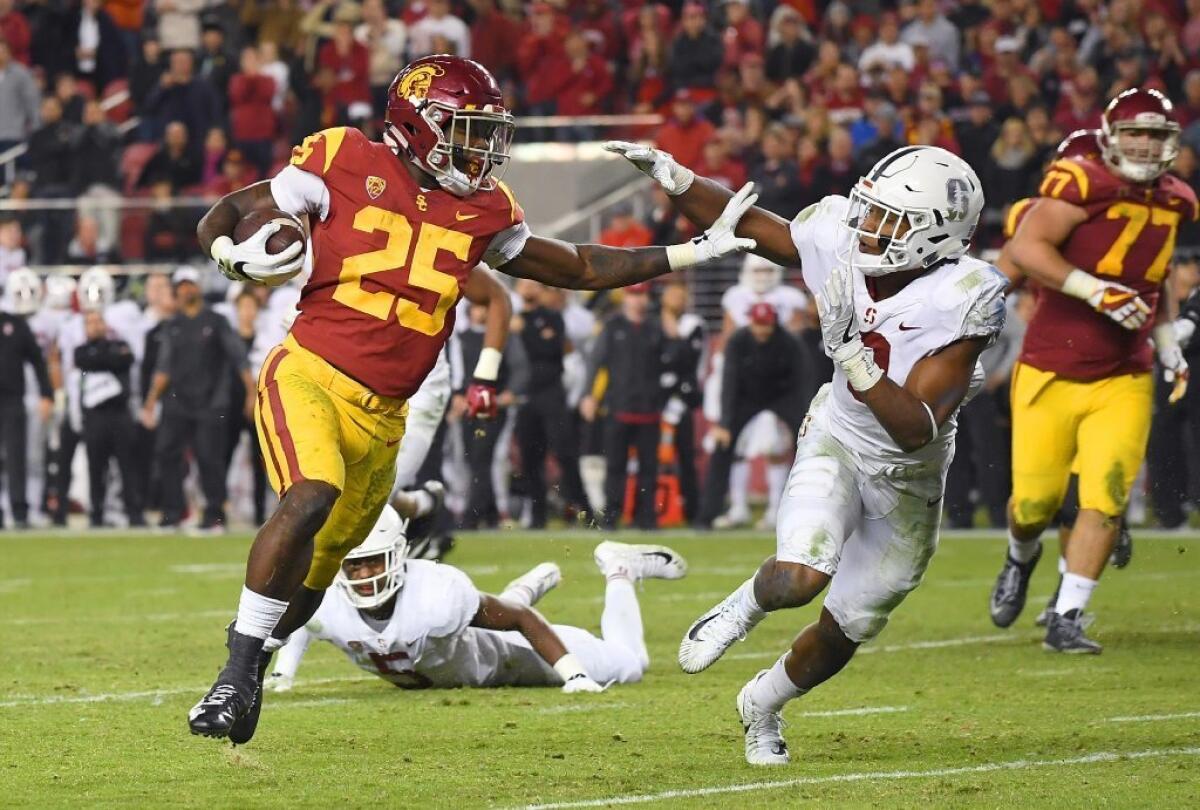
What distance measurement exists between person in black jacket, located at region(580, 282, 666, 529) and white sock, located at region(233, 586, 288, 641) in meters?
8.41

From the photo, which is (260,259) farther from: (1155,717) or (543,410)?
(543,410)

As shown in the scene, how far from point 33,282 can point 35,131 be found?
3610 millimetres

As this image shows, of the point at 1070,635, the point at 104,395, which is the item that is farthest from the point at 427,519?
the point at 104,395

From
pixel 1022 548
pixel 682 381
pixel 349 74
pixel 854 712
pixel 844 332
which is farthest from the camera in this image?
pixel 349 74

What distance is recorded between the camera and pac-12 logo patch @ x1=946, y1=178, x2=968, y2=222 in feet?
17.3

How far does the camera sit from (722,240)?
5.60 metres

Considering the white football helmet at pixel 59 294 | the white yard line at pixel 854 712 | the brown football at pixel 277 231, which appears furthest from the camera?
the white football helmet at pixel 59 294

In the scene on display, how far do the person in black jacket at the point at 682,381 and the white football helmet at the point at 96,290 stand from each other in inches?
149

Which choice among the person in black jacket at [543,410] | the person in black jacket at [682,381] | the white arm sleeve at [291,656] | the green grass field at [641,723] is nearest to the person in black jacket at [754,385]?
the person in black jacket at [682,381]

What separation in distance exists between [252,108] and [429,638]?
11577 mm

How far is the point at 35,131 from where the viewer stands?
57.6 feet

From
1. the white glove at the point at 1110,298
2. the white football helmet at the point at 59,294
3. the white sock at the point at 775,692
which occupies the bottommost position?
the white football helmet at the point at 59,294

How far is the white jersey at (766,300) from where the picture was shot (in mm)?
13703

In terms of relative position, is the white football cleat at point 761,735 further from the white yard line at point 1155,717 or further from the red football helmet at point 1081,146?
the red football helmet at point 1081,146
